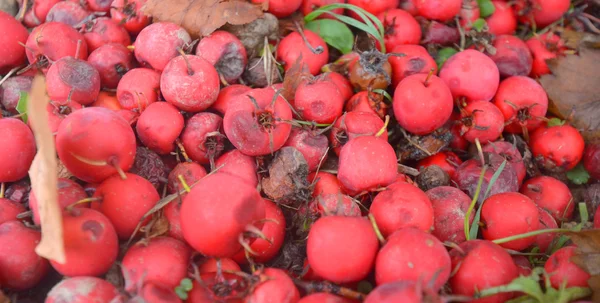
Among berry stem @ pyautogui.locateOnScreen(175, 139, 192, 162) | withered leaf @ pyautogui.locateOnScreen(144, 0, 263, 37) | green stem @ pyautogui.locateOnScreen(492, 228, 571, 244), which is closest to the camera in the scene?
green stem @ pyautogui.locateOnScreen(492, 228, 571, 244)

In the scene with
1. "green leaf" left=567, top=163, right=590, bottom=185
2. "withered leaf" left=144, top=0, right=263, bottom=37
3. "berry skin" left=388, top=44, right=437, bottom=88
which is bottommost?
"green leaf" left=567, top=163, right=590, bottom=185

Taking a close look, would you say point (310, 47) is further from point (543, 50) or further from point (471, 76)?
point (543, 50)

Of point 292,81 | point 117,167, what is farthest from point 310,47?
point 117,167

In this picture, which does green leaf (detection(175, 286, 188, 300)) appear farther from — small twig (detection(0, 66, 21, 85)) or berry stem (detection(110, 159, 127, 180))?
small twig (detection(0, 66, 21, 85))

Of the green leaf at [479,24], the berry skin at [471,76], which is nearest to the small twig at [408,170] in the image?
the berry skin at [471,76]

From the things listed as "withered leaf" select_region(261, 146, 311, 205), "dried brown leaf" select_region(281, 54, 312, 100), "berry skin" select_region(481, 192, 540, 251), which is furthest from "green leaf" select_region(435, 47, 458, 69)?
"withered leaf" select_region(261, 146, 311, 205)

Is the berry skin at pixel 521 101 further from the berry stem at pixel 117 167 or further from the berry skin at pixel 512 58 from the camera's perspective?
the berry stem at pixel 117 167
